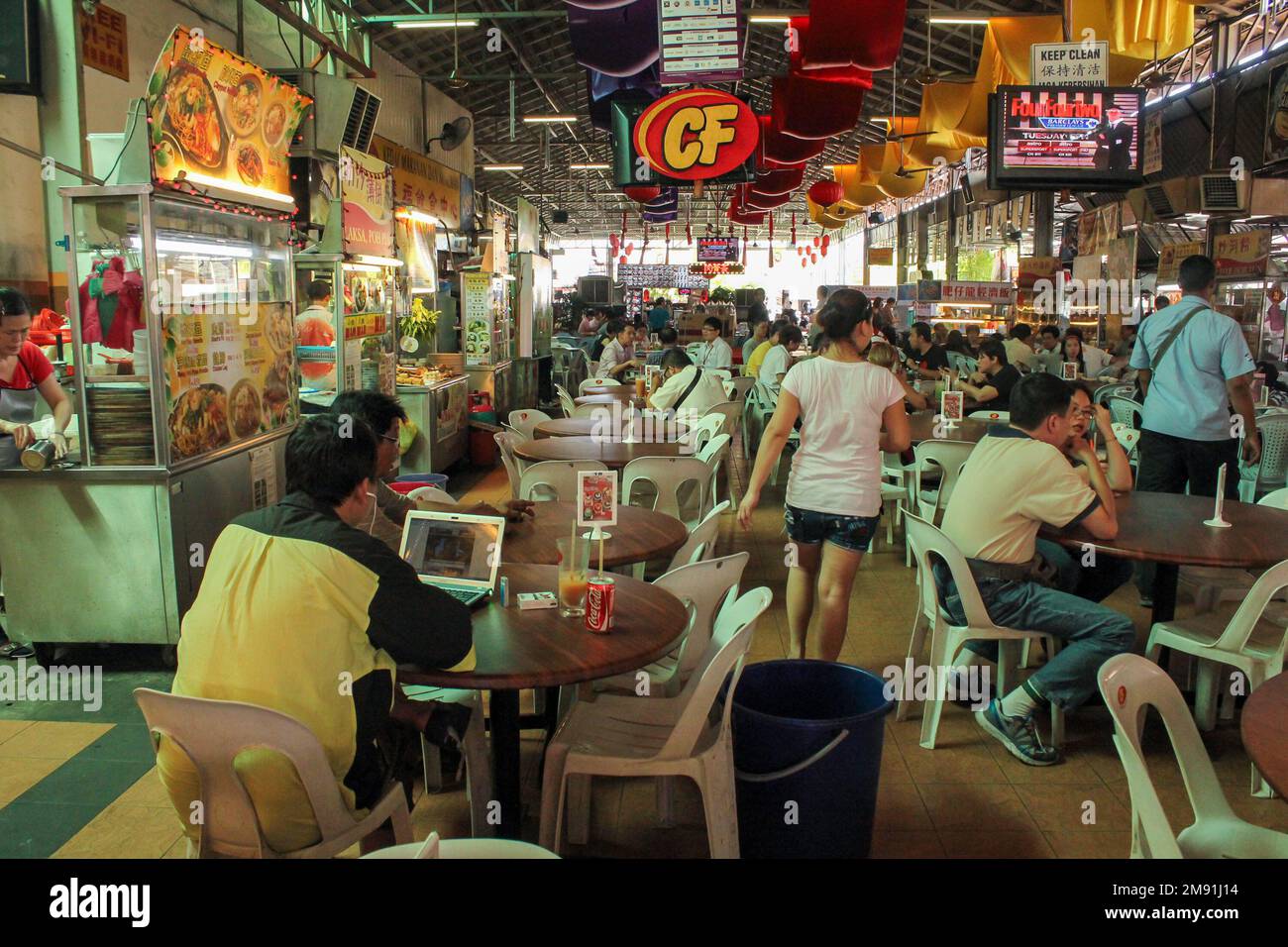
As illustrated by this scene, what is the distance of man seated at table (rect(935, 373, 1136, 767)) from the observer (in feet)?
11.2

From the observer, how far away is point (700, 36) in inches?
249

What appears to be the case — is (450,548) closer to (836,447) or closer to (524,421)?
(836,447)

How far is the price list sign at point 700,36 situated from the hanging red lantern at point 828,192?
32.7ft

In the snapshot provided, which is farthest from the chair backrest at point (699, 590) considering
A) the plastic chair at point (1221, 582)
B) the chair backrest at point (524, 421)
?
the chair backrest at point (524, 421)

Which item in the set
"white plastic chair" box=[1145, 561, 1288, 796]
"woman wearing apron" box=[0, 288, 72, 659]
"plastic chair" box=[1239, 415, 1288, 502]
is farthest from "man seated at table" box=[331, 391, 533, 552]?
"plastic chair" box=[1239, 415, 1288, 502]

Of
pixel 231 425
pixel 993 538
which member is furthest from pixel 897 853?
pixel 231 425

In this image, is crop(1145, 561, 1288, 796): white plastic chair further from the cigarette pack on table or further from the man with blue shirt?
the cigarette pack on table

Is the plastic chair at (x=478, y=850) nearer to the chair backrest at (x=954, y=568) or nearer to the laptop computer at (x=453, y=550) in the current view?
the laptop computer at (x=453, y=550)

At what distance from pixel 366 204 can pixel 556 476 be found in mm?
3546

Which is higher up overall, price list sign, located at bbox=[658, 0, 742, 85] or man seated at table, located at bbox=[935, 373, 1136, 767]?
price list sign, located at bbox=[658, 0, 742, 85]

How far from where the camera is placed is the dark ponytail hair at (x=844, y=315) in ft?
12.4

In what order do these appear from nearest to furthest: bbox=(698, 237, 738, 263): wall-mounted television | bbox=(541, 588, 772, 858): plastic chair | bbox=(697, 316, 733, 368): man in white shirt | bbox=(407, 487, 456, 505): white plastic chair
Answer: bbox=(541, 588, 772, 858): plastic chair
bbox=(407, 487, 456, 505): white plastic chair
bbox=(697, 316, 733, 368): man in white shirt
bbox=(698, 237, 738, 263): wall-mounted television

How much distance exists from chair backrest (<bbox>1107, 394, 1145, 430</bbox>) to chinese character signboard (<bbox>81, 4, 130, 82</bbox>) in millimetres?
7792
